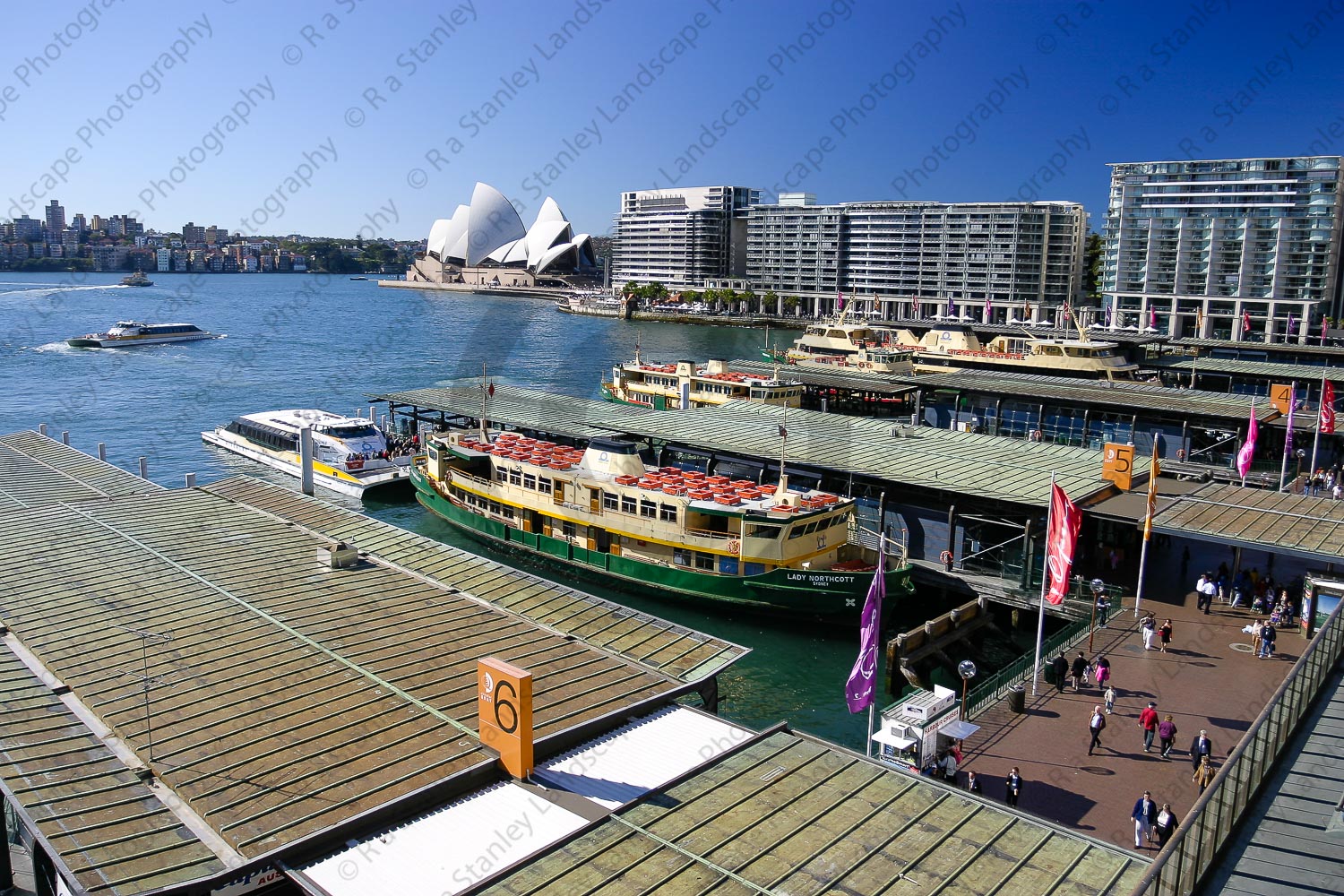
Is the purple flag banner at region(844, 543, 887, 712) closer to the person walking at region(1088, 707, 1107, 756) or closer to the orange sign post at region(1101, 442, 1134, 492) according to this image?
the person walking at region(1088, 707, 1107, 756)

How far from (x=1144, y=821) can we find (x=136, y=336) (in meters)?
97.8

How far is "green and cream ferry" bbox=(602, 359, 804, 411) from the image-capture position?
5412cm

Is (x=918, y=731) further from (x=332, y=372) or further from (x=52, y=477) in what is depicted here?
(x=332, y=372)

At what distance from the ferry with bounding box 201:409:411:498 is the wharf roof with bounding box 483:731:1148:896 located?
32921mm

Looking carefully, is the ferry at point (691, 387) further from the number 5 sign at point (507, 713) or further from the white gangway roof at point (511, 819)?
the number 5 sign at point (507, 713)

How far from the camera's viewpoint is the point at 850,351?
2859 inches

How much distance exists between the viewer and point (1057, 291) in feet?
460

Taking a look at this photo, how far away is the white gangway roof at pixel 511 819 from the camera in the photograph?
10680mm

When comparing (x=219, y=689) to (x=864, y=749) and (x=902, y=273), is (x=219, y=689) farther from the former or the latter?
(x=902, y=273)

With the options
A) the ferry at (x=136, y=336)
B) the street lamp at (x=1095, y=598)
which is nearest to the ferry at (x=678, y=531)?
the street lamp at (x=1095, y=598)

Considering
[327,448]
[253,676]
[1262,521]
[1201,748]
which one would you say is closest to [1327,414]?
[1262,521]

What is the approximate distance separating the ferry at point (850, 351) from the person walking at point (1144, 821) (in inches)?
1792

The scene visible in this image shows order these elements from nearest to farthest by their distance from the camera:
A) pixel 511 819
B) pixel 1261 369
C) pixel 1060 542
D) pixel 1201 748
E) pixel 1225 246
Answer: pixel 511 819 < pixel 1201 748 < pixel 1060 542 < pixel 1261 369 < pixel 1225 246

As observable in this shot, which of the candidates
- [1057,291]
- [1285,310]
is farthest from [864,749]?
[1057,291]
